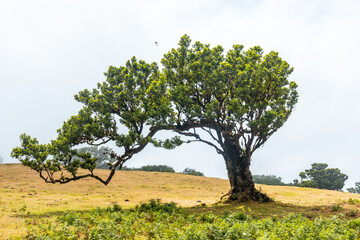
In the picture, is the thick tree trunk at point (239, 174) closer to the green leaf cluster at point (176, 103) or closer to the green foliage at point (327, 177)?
the green leaf cluster at point (176, 103)

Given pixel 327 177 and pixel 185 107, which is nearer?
pixel 185 107

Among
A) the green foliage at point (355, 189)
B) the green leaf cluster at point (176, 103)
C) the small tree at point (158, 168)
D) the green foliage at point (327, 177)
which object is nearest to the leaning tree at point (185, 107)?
the green leaf cluster at point (176, 103)

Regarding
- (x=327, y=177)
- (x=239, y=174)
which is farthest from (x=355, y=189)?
(x=239, y=174)

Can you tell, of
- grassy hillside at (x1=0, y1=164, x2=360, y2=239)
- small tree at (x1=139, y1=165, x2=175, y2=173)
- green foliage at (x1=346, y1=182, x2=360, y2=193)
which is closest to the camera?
grassy hillside at (x1=0, y1=164, x2=360, y2=239)

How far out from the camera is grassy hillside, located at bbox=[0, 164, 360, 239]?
20.2 meters

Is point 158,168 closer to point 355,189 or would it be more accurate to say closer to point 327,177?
point 327,177

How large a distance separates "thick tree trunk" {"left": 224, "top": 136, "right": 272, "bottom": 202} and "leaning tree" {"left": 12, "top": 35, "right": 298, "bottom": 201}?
108mm

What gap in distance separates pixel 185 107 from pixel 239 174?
377 inches

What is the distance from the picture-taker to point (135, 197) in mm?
32125

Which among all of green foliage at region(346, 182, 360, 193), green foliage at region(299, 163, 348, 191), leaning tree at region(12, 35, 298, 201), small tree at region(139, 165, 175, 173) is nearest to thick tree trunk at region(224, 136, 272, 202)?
leaning tree at region(12, 35, 298, 201)

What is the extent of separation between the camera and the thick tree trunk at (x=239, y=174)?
87.1ft

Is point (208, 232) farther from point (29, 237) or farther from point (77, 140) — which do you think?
point (77, 140)

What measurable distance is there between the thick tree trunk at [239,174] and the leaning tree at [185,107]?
0.11 meters

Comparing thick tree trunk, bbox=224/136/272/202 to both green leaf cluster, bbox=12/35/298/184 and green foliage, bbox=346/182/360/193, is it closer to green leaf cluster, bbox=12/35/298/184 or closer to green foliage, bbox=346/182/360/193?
green leaf cluster, bbox=12/35/298/184
